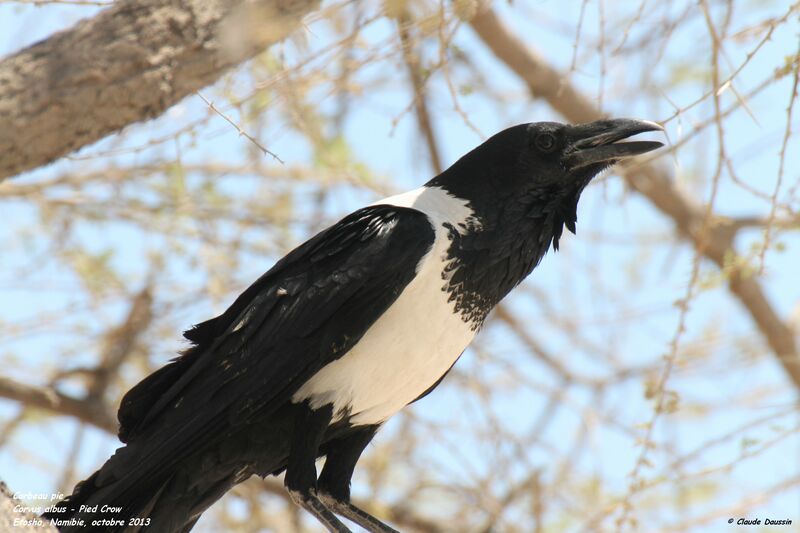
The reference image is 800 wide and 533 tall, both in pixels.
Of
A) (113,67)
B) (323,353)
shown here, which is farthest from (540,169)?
(113,67)

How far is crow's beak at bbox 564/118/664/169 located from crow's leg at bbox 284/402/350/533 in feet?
4.19

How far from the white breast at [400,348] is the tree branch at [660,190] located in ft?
7.79

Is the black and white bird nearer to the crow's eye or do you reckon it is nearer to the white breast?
the white breast

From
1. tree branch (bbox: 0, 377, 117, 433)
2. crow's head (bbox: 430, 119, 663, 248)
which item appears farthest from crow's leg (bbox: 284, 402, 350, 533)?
tree branch (bbox: 0, 377, 117, 433)

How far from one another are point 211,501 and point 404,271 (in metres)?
1.06

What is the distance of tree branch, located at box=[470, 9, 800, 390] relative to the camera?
5.75m

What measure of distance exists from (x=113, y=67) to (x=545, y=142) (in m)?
1.69

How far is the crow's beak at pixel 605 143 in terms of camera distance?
3811 millimetres

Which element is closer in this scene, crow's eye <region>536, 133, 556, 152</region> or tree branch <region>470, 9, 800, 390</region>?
crow's eye <region>536, 133, 556, 152</region>

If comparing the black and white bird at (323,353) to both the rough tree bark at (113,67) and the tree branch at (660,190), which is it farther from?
the tree branch at (660,190)

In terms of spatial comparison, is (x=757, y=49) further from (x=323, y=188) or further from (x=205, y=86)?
(x=323, y=188)

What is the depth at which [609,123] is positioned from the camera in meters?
3.90

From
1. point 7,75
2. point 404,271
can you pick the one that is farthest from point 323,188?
point 404,271

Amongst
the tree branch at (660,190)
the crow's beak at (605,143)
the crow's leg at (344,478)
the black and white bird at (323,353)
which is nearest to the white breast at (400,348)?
the black and white bird at (323,353)
